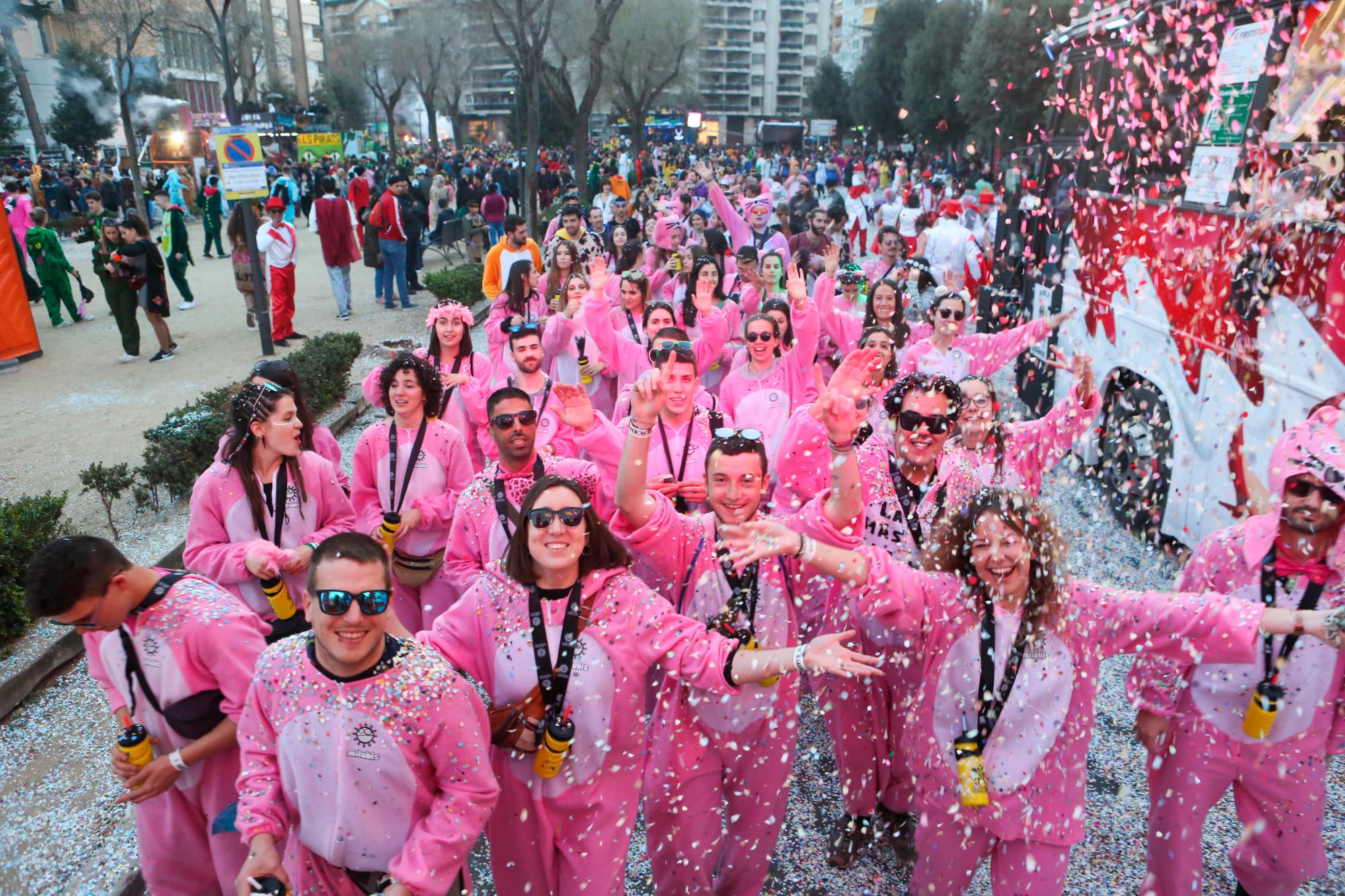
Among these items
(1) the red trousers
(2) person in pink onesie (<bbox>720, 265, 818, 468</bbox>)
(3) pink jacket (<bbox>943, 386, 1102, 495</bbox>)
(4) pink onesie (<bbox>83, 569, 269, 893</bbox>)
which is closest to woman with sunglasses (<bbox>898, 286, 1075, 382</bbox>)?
(2) person in pink onesie (<bbox>720, 265, 818, 468</bbox>)

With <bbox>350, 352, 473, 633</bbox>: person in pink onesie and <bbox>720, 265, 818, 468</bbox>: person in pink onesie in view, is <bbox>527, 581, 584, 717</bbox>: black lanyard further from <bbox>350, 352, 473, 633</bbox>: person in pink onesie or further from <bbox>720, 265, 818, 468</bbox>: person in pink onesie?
<bbox>720, 265, 818, 468</bbox>: person in pink onesie

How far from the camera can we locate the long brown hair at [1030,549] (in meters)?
2.66

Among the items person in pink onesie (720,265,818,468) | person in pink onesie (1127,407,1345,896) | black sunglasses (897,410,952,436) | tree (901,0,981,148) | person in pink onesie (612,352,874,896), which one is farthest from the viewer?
tree (901,0,981,148)

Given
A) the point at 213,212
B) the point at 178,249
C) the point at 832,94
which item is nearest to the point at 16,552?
the point at 178,249

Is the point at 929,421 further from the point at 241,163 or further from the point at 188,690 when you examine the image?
the point at 241,163

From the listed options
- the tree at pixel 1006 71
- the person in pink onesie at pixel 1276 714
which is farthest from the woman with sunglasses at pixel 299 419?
the tree at pixel 1006 71

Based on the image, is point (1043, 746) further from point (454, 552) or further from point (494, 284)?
point (494, 284)

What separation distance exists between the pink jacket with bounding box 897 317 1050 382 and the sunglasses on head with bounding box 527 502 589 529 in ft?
10.8

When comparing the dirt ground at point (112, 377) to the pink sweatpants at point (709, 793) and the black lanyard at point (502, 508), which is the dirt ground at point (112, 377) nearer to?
the black lanyard at point (502, 508)

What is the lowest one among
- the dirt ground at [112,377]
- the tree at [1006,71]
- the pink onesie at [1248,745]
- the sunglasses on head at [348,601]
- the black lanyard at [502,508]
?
the dirt ground at [112,377]

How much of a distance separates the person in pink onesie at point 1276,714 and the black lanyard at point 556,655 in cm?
187

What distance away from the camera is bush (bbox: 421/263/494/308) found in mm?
13531

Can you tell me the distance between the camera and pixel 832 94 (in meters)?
62.5

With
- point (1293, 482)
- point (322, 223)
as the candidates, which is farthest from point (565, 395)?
point (322, 223)
